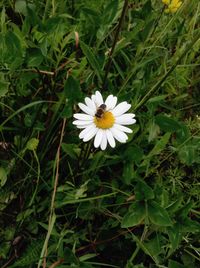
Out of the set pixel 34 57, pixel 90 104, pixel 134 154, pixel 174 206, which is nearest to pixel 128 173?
pixel 134 154

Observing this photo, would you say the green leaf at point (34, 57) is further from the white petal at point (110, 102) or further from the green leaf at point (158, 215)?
the green leaf at point (158, 215)

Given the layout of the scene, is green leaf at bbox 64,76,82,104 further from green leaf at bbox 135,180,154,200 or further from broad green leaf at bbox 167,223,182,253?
broad green leaf at bbox 167,223,182,253

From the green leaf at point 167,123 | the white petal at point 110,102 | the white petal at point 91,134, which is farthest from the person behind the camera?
the green leaf at point 167,123

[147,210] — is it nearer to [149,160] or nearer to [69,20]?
[149,160]

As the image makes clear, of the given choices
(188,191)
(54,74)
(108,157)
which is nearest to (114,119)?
(108,157)

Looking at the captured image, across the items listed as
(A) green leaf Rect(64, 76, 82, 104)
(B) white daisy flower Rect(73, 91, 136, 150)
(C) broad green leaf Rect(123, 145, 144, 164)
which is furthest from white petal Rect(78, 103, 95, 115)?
(C) broad green leaf Rect(123, 145, 144, 164)

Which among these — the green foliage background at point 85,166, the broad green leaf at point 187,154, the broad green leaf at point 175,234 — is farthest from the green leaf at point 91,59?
the broad green leaf at point 175,234
